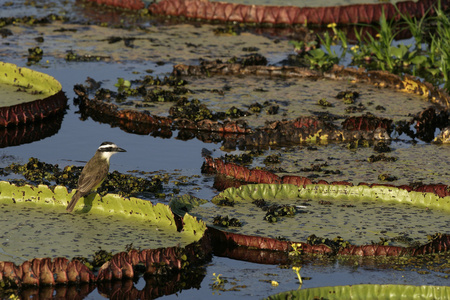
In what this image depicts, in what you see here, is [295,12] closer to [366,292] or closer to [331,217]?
[331,217]

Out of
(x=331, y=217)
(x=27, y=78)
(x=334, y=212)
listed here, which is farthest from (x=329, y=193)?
(x=27, y=78)

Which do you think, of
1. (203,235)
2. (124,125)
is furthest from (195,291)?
(124,125)

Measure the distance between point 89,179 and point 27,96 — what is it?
13.7 ft

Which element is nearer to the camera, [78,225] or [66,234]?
[66,234]

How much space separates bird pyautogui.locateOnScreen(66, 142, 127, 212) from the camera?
7.80 m

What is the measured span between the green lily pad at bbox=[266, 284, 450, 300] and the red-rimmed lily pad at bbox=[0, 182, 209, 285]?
1238 millimetres

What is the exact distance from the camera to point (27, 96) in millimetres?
11773

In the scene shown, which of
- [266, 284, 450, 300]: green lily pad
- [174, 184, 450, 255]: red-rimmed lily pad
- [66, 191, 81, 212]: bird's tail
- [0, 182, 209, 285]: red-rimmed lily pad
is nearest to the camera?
[266, 284, 450, 300]: green lily pad

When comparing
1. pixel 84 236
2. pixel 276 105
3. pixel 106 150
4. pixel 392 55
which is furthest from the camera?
pixel 392 55

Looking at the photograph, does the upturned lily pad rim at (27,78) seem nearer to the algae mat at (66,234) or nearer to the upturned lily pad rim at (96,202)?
the upturned lily pad rim at (96,202)

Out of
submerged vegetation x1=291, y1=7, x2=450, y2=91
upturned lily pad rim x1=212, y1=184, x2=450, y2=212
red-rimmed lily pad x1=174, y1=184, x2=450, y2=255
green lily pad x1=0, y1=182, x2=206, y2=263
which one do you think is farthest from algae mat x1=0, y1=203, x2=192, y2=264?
submerged vegetation x1=291, y1=7, x2=450, y2=91

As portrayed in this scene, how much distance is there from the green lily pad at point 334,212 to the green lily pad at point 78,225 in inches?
16.2

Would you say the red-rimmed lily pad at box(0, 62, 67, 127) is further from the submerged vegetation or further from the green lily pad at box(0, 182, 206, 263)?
the submerged vegetation

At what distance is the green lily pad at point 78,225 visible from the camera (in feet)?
23.2
